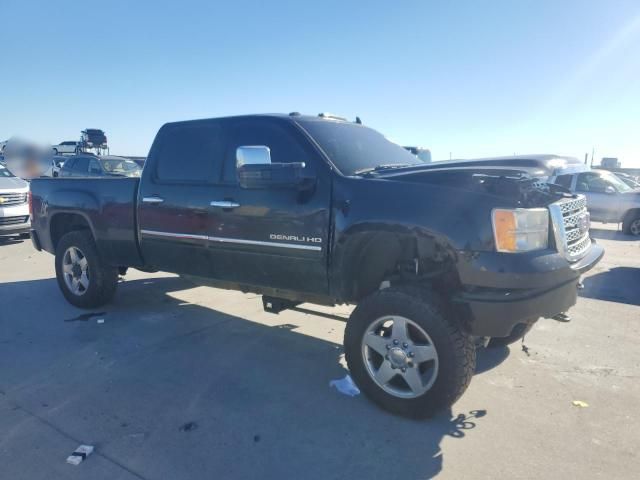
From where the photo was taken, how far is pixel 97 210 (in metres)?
5.07

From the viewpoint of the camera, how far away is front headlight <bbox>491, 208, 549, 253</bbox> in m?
2.83

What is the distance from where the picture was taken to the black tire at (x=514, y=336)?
318 cm

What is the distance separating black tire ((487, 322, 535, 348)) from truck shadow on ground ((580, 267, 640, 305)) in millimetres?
2836

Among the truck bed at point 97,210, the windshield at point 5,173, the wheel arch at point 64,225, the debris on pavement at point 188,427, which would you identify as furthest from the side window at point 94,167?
the debris on pavement at point 188,427

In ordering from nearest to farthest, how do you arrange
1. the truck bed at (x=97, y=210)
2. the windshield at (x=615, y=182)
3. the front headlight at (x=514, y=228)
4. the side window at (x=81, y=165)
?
the front headlight at (x=514, y=228) < the truck bed at (x=97, y=210) < the windshield at (x=615, y=182) < the side window at (x=81, y=165)

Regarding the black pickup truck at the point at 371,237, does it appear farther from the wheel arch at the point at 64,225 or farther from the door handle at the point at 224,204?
the wheel arch at the point at 64,225

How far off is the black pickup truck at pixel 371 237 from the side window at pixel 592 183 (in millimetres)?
10311

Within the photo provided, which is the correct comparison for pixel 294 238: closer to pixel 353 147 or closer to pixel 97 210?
pixel 353 147

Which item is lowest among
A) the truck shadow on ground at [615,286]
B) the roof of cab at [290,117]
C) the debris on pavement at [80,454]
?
the truck shadow on ground at [615,286]

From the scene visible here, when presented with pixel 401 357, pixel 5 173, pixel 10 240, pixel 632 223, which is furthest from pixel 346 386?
pixel 632 223

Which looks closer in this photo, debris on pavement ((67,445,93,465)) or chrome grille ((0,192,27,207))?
debris on pavement ((67,445,93,465))

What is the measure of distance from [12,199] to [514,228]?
10.1 m

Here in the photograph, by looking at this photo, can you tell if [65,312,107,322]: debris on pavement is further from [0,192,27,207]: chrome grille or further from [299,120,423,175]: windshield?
[0,192,27,207]: chrome grille

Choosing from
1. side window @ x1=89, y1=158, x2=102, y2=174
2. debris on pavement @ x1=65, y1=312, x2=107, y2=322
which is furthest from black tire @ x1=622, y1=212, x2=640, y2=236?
side window @ x1=89, y1=158, x2=102, y2=174
